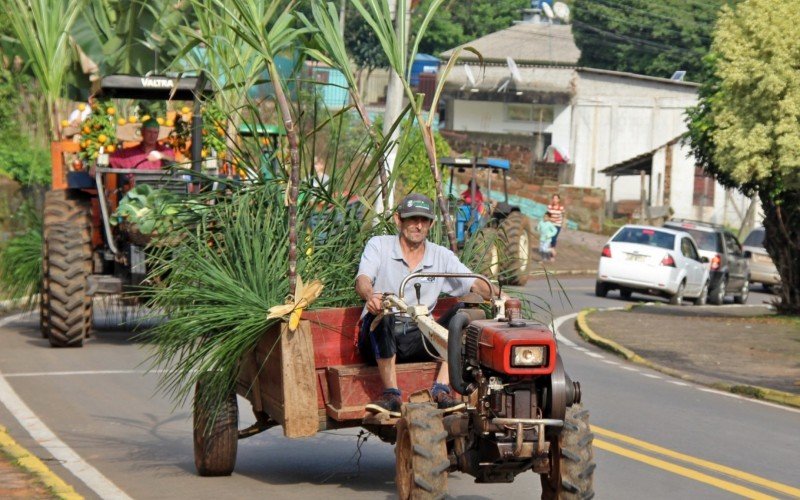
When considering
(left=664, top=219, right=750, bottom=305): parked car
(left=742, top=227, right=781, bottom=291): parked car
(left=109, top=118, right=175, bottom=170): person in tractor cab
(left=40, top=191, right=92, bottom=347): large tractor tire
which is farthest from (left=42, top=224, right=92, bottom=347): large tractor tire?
(left=742, top=227, right=781, bottom=291): parked car

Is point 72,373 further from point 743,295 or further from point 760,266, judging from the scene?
point 760,266

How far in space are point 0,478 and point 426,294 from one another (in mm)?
2957

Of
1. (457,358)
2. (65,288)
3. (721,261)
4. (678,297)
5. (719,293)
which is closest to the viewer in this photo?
(457,358)

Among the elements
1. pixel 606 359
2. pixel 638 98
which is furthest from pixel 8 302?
pixel 638 98

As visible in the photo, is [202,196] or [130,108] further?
[130,108]

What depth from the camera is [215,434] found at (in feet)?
31.1

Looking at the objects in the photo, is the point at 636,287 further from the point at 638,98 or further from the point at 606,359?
the point at 638,98

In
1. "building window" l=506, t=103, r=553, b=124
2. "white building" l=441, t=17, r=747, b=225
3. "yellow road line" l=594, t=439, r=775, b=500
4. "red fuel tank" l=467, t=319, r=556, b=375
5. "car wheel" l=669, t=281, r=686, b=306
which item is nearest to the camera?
"red fuel tank" l=467, t=319, r=556, b=375

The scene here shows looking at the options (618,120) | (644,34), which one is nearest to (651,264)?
(618,120)

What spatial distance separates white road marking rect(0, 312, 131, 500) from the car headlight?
10.4 ft

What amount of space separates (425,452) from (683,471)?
141 inches

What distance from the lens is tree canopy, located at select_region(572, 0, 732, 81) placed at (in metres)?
71.6

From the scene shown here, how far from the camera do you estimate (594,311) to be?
2644 cm

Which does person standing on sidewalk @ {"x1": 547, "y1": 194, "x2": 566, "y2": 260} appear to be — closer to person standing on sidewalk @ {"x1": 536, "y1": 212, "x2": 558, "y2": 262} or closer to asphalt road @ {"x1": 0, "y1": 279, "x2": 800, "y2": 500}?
person standing on sidewalk @ {"x1": 536, "y1": 212, "x2": 558, "y2": 262}
